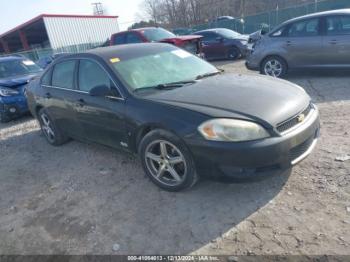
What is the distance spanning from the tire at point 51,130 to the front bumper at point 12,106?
2.45 metres

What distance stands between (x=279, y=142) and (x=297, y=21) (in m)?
6.24

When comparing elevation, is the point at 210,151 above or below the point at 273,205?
above

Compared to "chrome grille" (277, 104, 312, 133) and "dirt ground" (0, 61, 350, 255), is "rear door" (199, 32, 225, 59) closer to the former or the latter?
"dirt ground" (0, 61, 350, 255)

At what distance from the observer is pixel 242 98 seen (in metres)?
3.44

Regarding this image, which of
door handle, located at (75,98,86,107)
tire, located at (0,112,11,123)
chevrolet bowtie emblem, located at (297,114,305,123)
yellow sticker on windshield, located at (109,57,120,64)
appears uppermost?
yellow sticker on windshield, located at (109,57,120,64)

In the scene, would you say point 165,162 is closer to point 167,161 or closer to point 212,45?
point 167,161

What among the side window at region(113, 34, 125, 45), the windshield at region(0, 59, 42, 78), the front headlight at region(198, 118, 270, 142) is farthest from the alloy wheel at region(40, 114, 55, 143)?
the side window at region(113, 34, 125, 45)

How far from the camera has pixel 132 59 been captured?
14.0 feet

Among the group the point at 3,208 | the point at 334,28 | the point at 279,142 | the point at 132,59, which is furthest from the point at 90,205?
the point at 334,28

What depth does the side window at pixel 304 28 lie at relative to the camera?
7867 mm

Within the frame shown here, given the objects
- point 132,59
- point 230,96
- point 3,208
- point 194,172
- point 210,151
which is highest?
point 132,59

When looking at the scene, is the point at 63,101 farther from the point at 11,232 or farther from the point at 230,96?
the point at 230,96

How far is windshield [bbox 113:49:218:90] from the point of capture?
3.98 metres

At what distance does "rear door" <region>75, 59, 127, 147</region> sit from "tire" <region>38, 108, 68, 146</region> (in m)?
1.11
